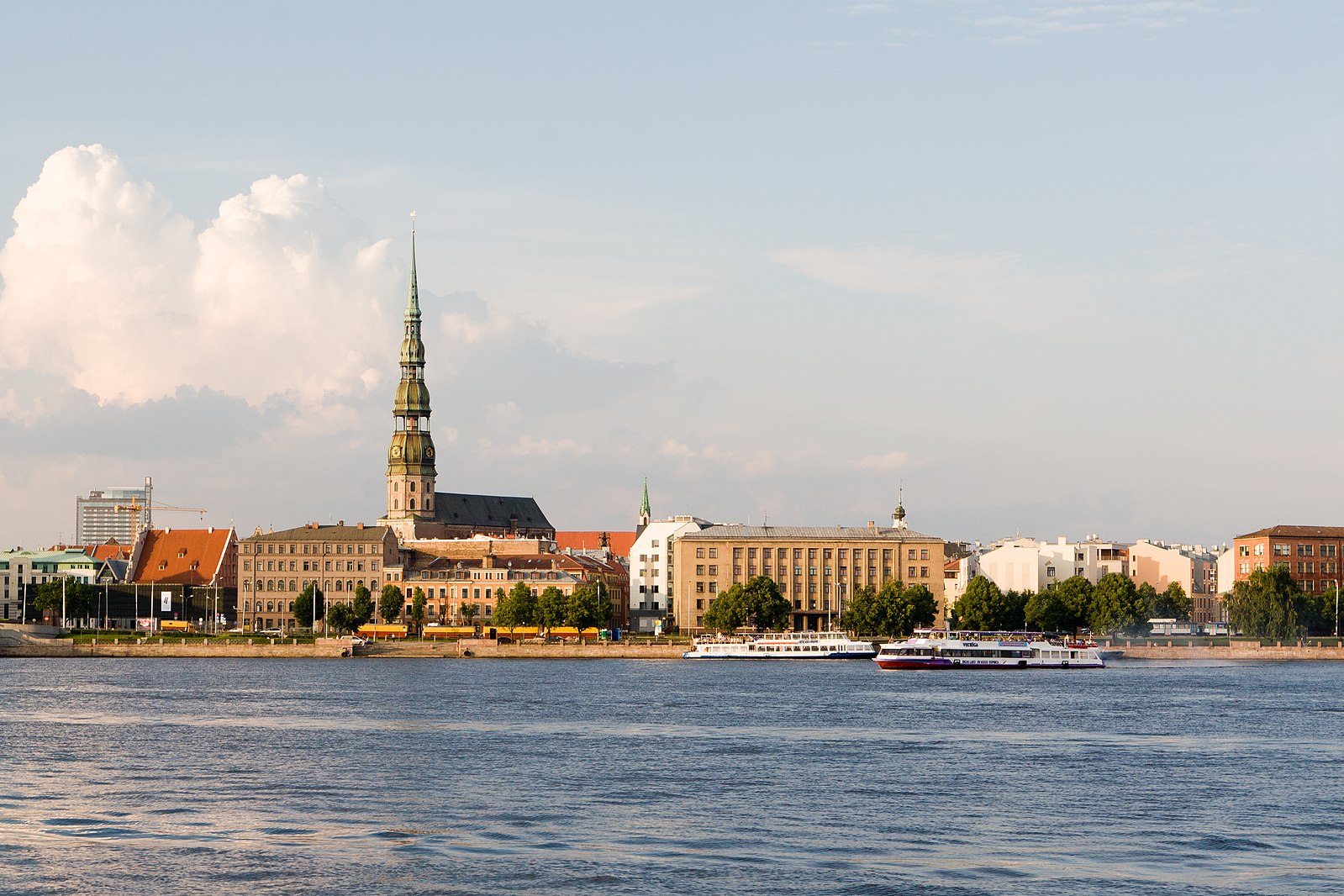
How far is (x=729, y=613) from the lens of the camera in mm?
166750

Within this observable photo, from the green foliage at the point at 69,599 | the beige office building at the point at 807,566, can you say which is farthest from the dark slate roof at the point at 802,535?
the green foliage at the point at 69,599

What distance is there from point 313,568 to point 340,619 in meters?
21.5

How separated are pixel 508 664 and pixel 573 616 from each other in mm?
27125

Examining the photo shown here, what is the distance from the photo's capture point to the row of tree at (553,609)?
17125 cm

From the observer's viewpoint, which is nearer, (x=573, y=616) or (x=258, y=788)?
(x=258, y=788)

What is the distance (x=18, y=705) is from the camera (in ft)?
293

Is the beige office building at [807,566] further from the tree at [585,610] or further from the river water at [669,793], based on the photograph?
the river water at [669,793]

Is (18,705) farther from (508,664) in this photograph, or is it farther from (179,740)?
(508,664)

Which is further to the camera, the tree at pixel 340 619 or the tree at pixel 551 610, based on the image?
the tree at pixel 340 619

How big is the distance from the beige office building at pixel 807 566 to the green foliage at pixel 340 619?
3173 cm

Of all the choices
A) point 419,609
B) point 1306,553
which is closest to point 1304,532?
point 1306,553

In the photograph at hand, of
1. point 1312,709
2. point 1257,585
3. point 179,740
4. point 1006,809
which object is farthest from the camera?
point 1257,585

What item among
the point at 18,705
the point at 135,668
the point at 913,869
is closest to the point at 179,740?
the point at 18,705

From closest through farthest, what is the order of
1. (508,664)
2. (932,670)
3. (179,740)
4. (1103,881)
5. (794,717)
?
(1103,881)
(179,740)
(794,717)
(932,670)
(508,664)
